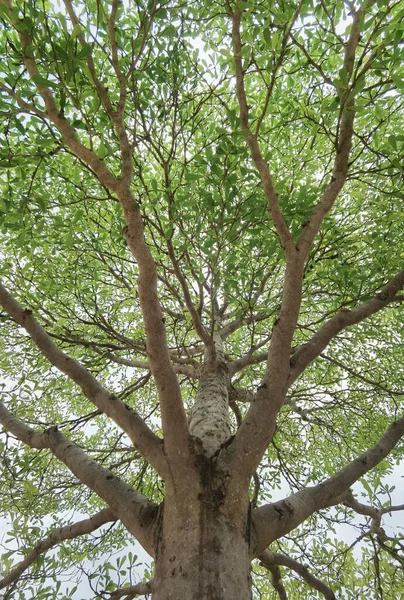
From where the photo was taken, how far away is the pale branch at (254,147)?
2088mm

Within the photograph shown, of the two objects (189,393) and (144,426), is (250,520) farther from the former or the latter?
(189,393)

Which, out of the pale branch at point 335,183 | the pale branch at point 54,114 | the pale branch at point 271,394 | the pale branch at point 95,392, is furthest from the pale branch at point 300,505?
the pale branch at point 54,114

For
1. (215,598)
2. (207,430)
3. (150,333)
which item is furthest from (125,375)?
(215,598)

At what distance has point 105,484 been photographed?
2.23m

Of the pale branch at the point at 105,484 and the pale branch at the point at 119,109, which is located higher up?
the pale branch at the point at 119,109

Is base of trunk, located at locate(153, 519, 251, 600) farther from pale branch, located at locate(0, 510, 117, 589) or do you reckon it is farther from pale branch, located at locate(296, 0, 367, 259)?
pale branch, located at locate(296, 0, 367, 259)

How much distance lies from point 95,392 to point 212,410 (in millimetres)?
1023

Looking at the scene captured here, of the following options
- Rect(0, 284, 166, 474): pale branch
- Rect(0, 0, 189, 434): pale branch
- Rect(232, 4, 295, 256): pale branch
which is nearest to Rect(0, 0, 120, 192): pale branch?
Rect(0, 0, 189, 434): pale branch

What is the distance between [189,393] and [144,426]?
4674 millimetres

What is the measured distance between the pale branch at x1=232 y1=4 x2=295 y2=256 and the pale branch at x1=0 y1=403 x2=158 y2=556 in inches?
68.0

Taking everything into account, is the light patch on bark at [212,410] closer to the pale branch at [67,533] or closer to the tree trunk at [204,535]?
the tree trunk at [204,535]

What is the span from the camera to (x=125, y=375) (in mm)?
7016

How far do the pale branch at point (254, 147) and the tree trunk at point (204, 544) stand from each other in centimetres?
141

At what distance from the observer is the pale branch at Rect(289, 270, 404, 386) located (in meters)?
2.47
